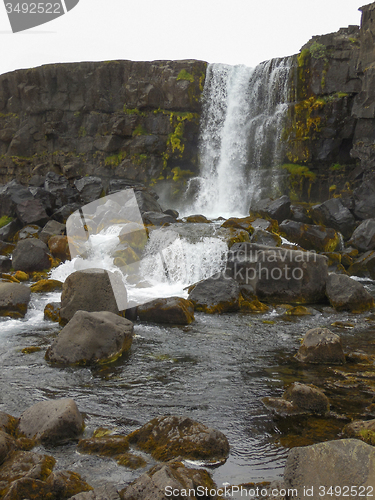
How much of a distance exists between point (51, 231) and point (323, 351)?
12.7 metres

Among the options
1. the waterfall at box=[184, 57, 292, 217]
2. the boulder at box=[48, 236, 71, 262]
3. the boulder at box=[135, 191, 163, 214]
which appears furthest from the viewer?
the waterfall at box=[184, 57, 292, 217]

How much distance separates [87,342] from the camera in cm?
760

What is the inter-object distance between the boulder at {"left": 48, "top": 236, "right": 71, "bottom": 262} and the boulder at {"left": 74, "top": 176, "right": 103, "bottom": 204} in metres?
6.17

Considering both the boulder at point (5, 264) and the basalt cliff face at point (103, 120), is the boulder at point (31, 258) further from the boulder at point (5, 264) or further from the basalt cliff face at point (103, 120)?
the basalt cliff face at point (103, 120)

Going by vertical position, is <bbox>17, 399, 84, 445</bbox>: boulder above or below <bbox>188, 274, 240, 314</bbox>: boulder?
above

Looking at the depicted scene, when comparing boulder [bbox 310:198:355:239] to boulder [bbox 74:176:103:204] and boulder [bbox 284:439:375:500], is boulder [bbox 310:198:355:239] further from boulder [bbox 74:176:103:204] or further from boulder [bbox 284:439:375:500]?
boulder [bbox 284:439:375:500]

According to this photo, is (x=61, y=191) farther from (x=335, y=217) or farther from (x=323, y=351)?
(x=323, y=351)

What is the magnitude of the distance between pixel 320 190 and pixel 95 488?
21.4 meters

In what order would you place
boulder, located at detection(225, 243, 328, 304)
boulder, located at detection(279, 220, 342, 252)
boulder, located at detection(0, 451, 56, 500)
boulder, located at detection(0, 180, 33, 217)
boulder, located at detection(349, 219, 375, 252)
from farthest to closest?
1. boulder, located at detection(0, 180, 33, 217)
2. boulder, located at detection(279, 220, 342, 252)
3. boulder, located at detection(349, 219, 375, 252)
4. boulder, located at detection(225, 243, 328, 304)
5. boulder, located at detection(0, 451, 56, 500)

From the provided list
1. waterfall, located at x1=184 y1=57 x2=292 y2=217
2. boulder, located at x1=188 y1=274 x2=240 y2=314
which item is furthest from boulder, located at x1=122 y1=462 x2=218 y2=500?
waterfall, located at x1=184 y1=57 x2=292 y2=217

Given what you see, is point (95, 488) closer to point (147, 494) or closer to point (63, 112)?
point (147, 494)

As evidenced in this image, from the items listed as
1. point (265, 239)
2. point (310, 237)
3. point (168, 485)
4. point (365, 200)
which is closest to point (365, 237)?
point (310, 237)

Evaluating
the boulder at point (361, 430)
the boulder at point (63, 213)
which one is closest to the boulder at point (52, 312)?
the boulder at point (361, 430)

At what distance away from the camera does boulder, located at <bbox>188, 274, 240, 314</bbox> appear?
1111 cm
